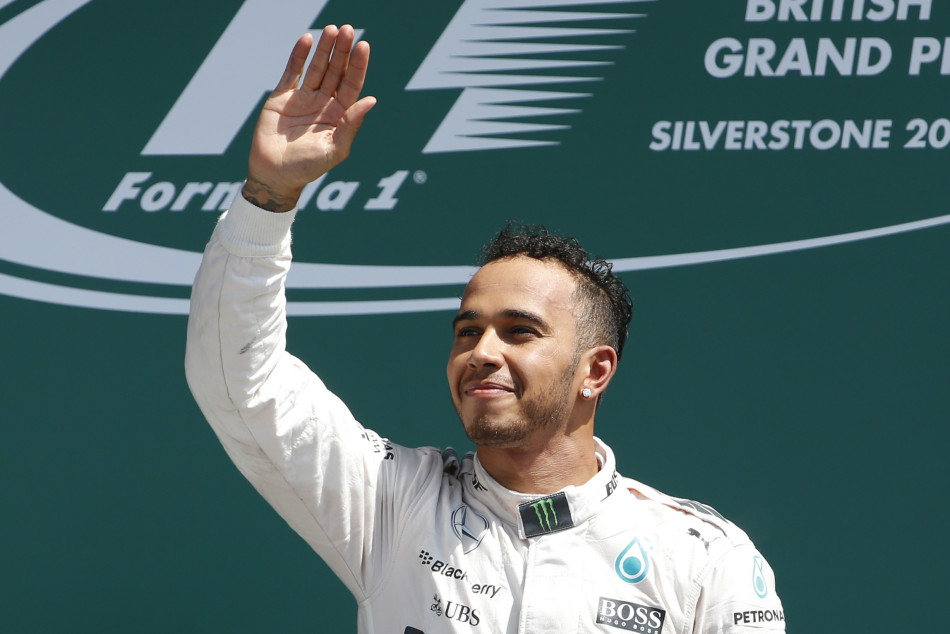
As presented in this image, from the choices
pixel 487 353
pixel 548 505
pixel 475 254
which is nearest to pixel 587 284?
pixel 487 353

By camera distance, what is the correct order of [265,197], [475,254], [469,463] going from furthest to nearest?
[475,254] < [469,463] < [265,197]

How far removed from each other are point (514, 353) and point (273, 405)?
1.28 ft

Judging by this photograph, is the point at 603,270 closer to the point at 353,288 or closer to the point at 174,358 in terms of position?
the point at 353,288

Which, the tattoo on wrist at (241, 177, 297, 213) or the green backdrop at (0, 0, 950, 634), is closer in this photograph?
the tattoo on wrist at (241, 177, 297, 213)

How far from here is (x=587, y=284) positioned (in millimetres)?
1877

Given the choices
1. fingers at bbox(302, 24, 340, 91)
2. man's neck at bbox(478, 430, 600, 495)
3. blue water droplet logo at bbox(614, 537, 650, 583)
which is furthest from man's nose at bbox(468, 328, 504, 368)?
fingers at bbox(302, 24, 340, 91)

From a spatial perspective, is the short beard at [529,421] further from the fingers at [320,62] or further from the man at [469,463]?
the fingers at [320,62]

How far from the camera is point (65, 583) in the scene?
7.57 feet

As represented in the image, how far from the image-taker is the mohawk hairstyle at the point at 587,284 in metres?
1.85

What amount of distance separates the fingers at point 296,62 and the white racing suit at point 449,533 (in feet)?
0.68

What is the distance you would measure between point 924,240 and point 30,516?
1932 mm

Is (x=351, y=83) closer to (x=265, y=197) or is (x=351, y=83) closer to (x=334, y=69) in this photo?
(x=334, y=69)

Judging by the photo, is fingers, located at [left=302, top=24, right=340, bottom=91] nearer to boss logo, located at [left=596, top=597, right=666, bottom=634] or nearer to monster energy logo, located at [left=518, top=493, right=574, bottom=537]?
monster energy logo, located at [left=518, top=493, right=574, bottom=537]

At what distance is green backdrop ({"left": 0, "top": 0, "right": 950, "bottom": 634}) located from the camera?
2.26 metres
